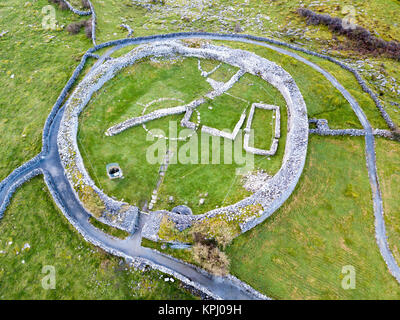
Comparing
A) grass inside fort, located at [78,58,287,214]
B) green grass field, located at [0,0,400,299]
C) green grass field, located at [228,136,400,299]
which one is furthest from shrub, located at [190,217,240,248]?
grass inside fort, located at [78,58,287,214]

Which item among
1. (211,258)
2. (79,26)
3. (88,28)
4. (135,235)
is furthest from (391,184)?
(79,26)

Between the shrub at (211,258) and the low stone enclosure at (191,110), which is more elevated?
the low stone enclosure at (191,110)

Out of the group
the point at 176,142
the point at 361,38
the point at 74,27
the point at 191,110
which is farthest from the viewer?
the point at 74,27

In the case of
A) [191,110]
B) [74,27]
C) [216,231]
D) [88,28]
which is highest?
[88,28]

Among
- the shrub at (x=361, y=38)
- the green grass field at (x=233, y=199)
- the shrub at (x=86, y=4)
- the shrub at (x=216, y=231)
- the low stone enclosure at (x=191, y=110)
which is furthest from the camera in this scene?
the shrub at (x=86, y=4)

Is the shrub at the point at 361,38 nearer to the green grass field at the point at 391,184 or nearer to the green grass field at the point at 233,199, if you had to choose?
the green grass field at the point at 233,199

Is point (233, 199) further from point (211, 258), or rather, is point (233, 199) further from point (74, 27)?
point (74, 27)

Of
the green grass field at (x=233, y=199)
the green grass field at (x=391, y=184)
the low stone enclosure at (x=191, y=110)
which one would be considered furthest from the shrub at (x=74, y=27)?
the green grass field at (x=391, y=184)

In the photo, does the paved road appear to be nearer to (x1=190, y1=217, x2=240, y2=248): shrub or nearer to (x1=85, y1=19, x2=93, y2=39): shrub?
(x1=190, y1=217, x2=240, y2=248): shrub
